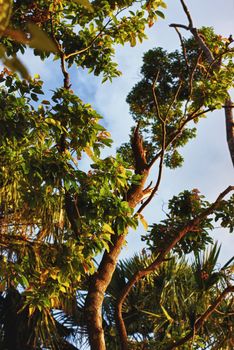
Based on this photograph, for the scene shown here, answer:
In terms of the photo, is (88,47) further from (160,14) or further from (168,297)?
(168,297)

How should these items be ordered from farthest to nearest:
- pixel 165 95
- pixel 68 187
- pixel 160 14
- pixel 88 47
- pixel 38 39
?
pixel 165 95
pixel 88 47
pixel 160 14
pixel 68 187
pixel 38 39

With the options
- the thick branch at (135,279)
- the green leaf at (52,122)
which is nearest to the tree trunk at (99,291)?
the thick branch at (135,279)

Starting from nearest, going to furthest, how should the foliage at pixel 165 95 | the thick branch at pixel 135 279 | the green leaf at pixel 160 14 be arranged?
1. the thick branch at pixel 135 279
2. the green leaf at pixel 160 14
3. the foliage at pixel 165 95

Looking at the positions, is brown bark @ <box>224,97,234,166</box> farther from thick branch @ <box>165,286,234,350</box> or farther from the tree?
thick branch @ <box>165,286,234,350</box>

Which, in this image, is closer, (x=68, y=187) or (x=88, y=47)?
(x=68, y=187)

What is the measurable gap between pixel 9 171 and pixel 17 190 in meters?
0.21

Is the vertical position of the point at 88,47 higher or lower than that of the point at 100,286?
higher

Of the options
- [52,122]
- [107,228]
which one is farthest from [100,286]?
[52,122]

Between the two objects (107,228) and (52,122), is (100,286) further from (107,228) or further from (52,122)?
(52,122)

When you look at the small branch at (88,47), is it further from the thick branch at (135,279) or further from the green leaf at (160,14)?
the thick branch at (135,279)

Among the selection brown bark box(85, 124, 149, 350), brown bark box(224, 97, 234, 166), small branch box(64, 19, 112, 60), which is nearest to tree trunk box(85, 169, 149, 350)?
brown bark box(85, 124, 149, 350)

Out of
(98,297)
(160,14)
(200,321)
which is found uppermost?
(160,14)

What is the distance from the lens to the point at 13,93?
5.28 metres

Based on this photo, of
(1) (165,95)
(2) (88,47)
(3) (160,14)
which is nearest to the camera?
(3) (160,14)
